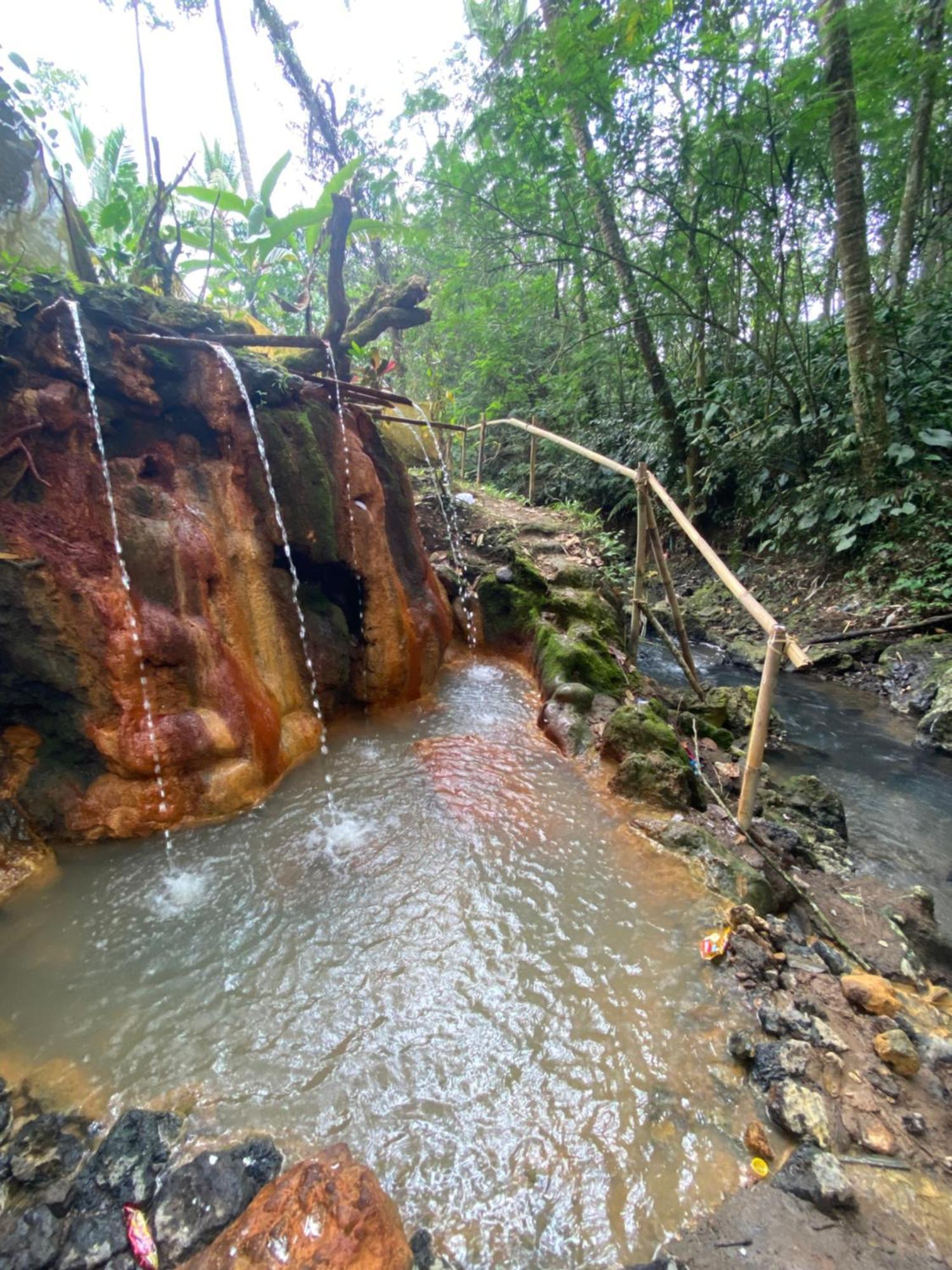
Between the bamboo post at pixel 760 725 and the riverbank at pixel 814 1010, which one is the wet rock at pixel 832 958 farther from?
the bamboo post at pixel 760 725

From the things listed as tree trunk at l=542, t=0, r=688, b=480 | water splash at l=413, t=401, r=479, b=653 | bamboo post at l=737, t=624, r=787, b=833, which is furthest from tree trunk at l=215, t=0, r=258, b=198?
bamboo post at l=737, t=624, r=787, b=833

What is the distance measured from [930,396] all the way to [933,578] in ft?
9.37

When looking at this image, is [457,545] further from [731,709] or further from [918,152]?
[918,152]

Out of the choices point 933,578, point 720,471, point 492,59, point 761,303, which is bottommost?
point 933,578

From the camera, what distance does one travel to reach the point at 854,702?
24.5 feet

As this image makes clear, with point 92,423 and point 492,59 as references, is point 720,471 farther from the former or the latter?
point 92,423

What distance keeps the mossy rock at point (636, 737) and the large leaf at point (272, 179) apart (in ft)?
27.5

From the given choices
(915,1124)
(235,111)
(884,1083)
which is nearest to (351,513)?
(884,1083)

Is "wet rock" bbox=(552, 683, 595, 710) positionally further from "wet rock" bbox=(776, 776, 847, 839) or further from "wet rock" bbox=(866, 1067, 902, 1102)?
"wet rock" bbox=(866, 1067, 902, 1102)

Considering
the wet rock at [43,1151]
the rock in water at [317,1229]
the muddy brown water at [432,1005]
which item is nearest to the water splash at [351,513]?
the muddy brown water at [432,1005]

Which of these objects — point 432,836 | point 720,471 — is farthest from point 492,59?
point 432,836

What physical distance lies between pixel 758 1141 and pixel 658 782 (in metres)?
2.25

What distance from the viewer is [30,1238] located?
184cm

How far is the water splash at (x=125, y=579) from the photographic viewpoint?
3.91 m
